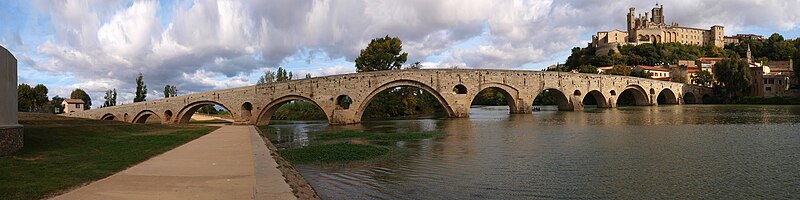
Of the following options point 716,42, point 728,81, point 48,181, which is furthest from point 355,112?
point 716,42

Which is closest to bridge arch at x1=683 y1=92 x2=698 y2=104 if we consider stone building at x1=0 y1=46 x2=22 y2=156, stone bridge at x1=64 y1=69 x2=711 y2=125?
stone bridge at x1=64 y1=69 x2=711 y2=125

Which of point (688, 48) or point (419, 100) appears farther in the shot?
point (688, 48)

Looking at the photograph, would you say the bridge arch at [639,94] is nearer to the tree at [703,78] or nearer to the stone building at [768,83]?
the stone building at [768,83]

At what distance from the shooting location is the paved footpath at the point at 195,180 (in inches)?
313

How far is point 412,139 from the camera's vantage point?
22.5 m

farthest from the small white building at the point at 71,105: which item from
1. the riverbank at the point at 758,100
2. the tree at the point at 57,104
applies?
the riverbank at the point at 758,100

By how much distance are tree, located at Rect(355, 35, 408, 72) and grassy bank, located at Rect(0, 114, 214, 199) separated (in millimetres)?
35333

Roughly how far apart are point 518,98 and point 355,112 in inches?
685

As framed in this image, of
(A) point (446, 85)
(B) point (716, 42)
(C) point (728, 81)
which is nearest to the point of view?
(A) point (446, 85)

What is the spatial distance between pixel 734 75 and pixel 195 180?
8170 centimetres

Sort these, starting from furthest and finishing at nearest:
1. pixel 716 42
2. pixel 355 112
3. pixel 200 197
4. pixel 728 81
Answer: pixel 716 42 < pixel 728 81 < pixel 355 112 < pixel 200 197

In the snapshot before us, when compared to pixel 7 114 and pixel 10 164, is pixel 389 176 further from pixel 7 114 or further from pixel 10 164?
pixel 7 114

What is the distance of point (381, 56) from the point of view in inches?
2137

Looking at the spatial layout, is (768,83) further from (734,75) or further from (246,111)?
(246,111)
